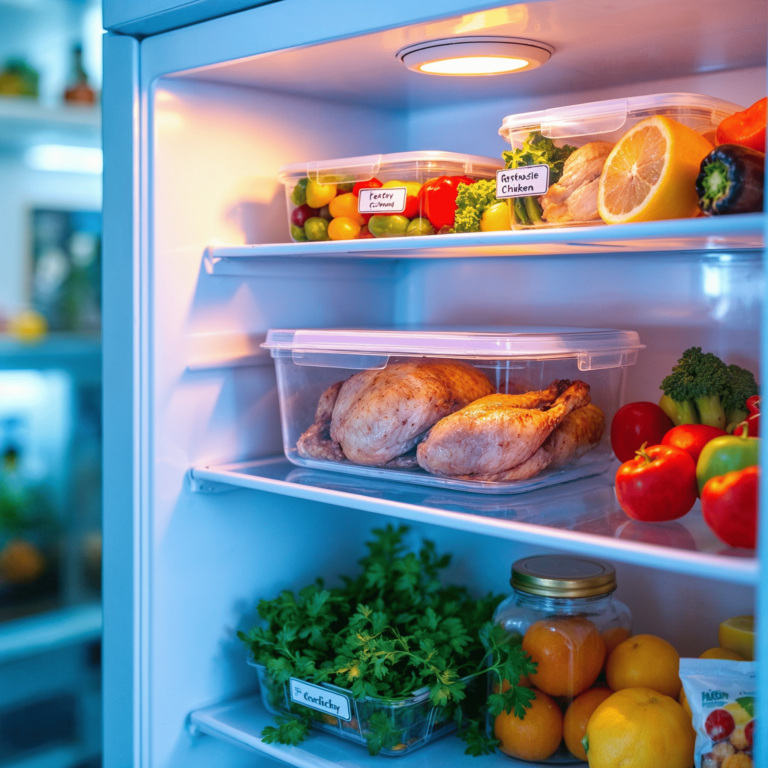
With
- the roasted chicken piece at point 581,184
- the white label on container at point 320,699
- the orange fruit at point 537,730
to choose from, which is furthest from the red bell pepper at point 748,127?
the white label on container at point 320,699

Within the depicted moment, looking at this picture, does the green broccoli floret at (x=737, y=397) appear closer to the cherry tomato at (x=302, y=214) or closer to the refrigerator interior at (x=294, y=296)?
the refrigerator interior at (x=294, y=296)

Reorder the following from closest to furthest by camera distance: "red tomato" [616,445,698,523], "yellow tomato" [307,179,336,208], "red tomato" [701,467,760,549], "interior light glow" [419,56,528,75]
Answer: "red tomato" [701,467,760,549]
"red tomato" [616,445,698,523]
"interior light glow" [419,56,528,75]
"yellow tomato" [307,179,336,208]

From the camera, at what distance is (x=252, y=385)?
4.79ft

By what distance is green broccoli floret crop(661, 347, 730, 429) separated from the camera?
3.66 feet

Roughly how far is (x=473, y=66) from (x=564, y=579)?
0.73 metres

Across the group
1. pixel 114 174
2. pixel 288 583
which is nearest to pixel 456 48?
pixel 114 174

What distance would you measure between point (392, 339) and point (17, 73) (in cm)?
147

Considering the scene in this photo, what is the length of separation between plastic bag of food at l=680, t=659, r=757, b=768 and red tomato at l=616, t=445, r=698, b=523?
0.20 m

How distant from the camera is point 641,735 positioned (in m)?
1.03

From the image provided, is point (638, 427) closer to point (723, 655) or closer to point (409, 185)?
point (723, 655)

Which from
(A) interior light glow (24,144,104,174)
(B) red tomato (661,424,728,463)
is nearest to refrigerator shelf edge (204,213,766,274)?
(B) red tomato (661,424,728,463)

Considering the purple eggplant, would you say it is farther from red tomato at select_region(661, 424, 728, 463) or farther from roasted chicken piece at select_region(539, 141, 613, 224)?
red tomato at select_region(661, 424, 728, 463)

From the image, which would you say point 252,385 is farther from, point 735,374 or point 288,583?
point 735,374

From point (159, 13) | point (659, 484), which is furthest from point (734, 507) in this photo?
point (159, 13)
